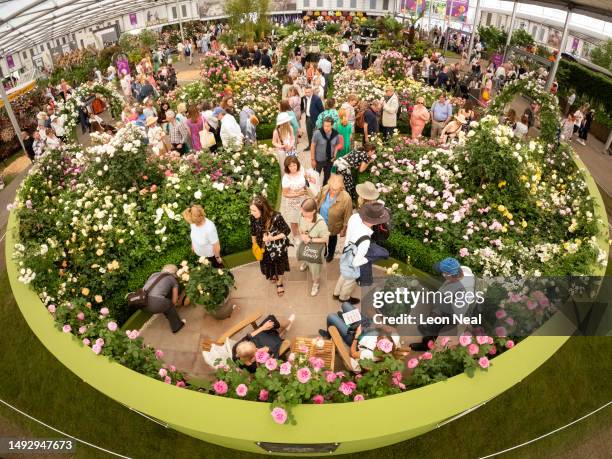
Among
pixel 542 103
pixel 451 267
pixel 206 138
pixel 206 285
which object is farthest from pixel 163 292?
pixel 542 103

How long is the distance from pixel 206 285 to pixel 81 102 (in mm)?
7988

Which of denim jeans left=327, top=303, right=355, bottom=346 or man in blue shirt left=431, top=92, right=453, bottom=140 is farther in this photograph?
man in blue shirt left=431, top=92, right=453, bottom=140

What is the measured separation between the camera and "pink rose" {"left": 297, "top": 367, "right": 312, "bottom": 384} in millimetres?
3701

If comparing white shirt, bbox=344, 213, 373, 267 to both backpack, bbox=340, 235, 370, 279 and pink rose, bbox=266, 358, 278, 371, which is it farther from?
pink rose, bbox=266, 358, 278, 371

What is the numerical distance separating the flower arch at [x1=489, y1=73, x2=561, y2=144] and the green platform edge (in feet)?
14.3

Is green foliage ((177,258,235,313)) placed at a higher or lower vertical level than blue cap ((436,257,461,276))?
lower

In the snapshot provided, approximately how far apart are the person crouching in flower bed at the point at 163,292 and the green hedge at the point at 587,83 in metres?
15.1

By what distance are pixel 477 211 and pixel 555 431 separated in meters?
2.90

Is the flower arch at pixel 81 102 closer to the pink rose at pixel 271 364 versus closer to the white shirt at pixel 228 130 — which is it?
the white shirt at pixel 228 130

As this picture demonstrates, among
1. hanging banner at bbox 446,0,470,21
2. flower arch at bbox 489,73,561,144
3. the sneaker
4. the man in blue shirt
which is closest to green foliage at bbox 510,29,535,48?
hanging banner at bbox 446,0,470,21

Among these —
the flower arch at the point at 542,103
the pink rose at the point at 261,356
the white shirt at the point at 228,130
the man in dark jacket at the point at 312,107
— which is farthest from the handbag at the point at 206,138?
the flower arch at the point at 542,103

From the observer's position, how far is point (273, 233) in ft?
17.1

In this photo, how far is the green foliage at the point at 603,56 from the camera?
1686cm

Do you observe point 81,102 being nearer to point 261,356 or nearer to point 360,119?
point 360,119
